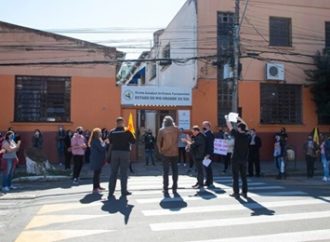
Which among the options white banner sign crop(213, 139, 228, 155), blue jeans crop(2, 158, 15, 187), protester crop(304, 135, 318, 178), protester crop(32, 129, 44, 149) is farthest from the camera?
protester crop(32, 129, 44, 149)

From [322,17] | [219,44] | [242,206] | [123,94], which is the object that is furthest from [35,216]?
[322,17]

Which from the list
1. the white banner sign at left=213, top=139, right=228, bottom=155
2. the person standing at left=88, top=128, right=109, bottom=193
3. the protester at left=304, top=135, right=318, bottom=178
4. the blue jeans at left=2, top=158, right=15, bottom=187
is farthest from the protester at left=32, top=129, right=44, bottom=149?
the protester at left=304, top=135, right=318, bottom=178

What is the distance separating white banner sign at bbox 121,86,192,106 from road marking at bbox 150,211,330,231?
528 inches

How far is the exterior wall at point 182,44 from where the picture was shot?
78.1ft

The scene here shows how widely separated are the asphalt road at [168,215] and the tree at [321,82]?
11121 millimetres

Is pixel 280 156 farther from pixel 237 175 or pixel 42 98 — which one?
pixel 42 98

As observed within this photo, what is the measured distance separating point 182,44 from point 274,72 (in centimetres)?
526

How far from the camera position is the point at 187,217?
28.8 feet

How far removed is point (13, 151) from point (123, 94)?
9.56 m

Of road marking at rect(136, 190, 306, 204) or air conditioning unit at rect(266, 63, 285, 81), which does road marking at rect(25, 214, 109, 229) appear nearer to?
road marking at rect(136, 190, 306, 204)

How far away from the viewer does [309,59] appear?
80.3 feet

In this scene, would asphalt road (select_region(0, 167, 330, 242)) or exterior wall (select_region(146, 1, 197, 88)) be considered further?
exterior wall (select_region(146, 1, 197, 88))

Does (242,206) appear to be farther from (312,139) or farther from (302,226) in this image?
(312,139)

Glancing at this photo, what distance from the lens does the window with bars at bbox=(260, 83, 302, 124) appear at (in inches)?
941
